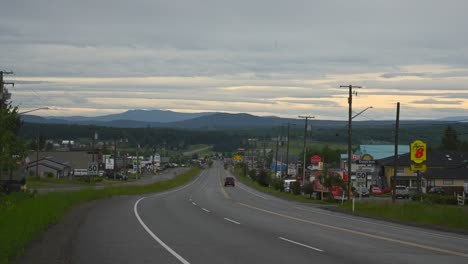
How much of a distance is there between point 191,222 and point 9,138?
12.4 meters

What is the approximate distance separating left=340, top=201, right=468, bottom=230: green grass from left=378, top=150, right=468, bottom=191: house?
45356 millimetres

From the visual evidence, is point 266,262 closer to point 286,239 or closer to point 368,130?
point 286,239

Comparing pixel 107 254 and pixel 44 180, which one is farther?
pixel 44 180

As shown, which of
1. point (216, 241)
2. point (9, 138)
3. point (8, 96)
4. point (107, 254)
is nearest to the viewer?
point (107, 254)

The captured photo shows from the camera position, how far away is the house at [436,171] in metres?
86.9

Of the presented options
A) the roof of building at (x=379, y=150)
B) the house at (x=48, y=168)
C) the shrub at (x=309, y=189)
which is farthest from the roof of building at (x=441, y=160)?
the house at (x=48, y=168)

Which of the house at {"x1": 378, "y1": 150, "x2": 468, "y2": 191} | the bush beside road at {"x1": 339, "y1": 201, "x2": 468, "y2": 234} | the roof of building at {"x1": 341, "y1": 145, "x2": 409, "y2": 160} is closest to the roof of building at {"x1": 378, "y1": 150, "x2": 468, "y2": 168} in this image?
the house at {"x1": 378, "y1": 150, "x2": 468, "y2": 191}

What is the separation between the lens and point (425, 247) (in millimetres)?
20531

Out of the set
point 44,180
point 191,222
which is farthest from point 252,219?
point 44,180

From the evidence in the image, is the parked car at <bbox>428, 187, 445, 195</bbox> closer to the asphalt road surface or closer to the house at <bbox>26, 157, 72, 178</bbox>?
the asphalt road surface

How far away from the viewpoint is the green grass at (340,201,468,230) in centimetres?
3222

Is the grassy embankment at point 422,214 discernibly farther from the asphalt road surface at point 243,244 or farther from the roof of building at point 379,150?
the roof of building at point 379,150

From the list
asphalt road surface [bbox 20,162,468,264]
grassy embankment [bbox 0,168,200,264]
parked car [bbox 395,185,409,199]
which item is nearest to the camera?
asphalt road surface [bbox 20,162,468,264]

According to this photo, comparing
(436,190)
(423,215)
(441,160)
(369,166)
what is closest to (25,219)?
(423,215)
